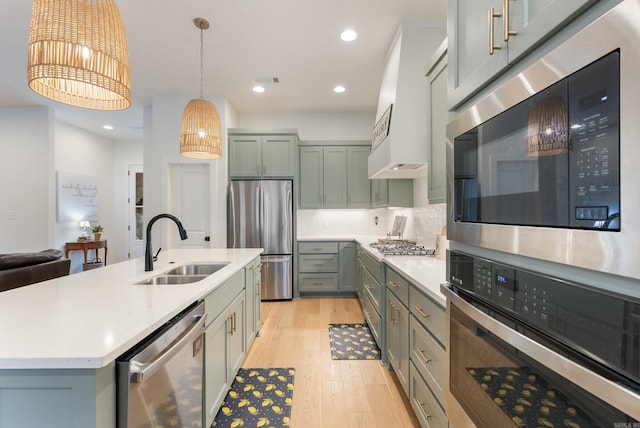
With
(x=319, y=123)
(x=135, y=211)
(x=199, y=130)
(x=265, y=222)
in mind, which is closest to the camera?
(x=199, y=130)

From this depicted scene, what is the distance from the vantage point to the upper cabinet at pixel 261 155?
442cm

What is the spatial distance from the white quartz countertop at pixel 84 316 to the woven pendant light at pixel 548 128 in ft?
3.79

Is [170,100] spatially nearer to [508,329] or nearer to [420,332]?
[420,332]

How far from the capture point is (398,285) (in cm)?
203

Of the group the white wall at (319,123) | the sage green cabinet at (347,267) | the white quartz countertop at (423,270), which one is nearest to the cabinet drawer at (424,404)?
the white quartz countertop at (423,270)

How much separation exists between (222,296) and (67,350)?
103 cm

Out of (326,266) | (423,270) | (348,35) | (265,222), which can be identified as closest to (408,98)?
(348,35)

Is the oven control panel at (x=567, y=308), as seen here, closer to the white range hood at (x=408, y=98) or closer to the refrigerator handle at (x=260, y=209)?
the white range hood at (x=408, y=98)

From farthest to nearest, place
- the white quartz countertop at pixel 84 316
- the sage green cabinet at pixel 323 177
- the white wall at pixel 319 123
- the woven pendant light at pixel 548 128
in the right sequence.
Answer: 1. the white wall at pixel 319 123
2. the sage green cabinet at pixel 323 177
3. the white quartz countertop at pixel 84 316
4. the woven pendant light at pixel 548 128

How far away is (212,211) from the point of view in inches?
168

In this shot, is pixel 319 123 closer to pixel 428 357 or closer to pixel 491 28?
pixel 428 357

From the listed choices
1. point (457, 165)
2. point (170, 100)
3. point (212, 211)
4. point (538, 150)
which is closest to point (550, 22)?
point (538, 150)

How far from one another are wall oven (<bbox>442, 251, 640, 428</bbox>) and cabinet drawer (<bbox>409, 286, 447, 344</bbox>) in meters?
0.36

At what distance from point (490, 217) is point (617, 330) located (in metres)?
0.38
